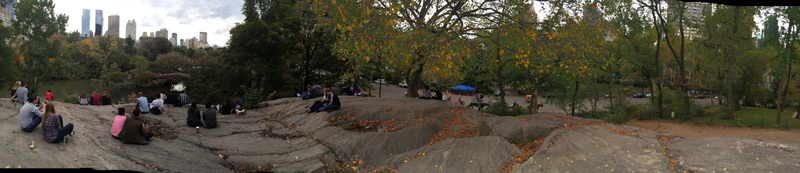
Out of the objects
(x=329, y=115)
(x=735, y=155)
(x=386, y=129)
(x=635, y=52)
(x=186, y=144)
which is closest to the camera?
(x=735, y=155)

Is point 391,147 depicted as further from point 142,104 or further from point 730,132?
point 730,132

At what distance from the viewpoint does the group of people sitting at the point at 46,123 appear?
8398mm

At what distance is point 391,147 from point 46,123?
8347 millimetres

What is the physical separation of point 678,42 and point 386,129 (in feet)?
116

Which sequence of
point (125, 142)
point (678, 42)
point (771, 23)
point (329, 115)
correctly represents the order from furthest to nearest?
point (678, 42) → point (771, 23) → point (329, 115) → point (125, 142)

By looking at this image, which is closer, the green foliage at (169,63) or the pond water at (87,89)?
the pond water at (87,89)

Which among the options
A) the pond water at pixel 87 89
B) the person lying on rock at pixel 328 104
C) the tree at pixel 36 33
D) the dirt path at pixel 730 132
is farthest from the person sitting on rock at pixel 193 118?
the pond water at pixel 87 89

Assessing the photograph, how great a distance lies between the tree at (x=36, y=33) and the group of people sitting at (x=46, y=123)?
41.4 meters

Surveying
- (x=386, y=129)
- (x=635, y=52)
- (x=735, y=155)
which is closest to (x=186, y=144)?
(x=386, y=129)

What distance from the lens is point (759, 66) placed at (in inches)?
1427

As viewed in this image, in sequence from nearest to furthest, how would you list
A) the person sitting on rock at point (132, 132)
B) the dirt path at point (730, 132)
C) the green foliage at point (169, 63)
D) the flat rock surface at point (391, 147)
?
1. the flat rock surface at point (391, 147)
2. the person sitting on rock at point (132, 132)
3. the dirt path at point (730, 132)
4. the green foliage at point (169, 63)

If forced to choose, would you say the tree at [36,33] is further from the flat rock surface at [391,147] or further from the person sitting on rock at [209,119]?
the person sitting on rock at [209,119]

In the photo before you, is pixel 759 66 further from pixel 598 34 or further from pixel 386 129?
pixel 386 129

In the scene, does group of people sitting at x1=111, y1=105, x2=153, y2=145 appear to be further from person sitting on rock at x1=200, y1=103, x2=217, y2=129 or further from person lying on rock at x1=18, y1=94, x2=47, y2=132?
person sitting on rock at x1=200, y1=103, x2=217, y2=129
